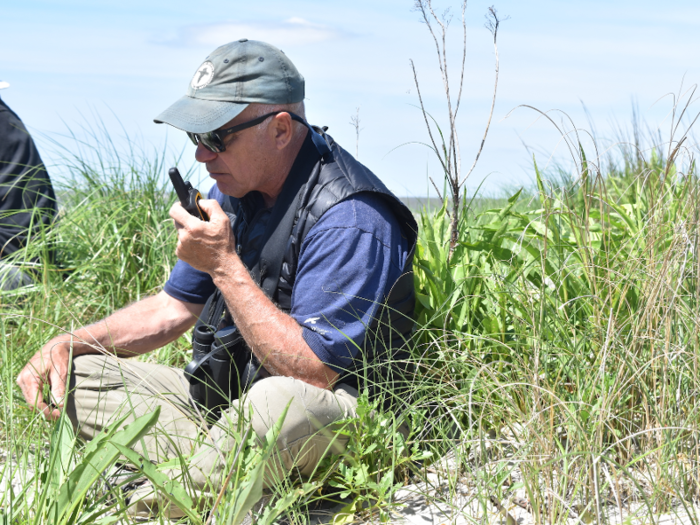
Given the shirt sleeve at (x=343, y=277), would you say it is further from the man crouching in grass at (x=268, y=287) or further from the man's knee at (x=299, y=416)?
the man's knee at (x=299, y=416)

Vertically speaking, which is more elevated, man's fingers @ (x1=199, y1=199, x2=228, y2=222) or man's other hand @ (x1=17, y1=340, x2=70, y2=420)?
man's fingers @ (x1=199, y1=199, x2=228, y2=222)

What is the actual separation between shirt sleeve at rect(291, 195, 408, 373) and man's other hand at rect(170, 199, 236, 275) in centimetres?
28

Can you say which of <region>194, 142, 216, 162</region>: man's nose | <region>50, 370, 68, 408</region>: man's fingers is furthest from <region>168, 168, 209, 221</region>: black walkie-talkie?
<region>50, 370, 68, 408</region>: man's fingers

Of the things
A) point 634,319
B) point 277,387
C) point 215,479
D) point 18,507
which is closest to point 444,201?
point 634,319

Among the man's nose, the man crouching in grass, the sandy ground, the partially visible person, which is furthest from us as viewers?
the partially visible person

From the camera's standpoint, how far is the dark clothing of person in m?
4.40

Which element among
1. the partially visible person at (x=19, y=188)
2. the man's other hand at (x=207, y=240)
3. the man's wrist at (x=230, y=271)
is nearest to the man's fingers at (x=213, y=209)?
the man's other hand at (x=207, y=240)

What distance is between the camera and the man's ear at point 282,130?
262 cm

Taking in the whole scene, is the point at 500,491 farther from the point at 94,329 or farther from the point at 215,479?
the point at 94,329

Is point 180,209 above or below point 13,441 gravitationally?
above

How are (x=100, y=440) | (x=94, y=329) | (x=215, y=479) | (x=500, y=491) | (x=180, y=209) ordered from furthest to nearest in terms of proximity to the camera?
(x=94, y=329) < (x=180, y=209) < (x=215, y=479) < (x=500, y=491) < (x=100, y=440)

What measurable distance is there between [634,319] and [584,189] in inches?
18.8

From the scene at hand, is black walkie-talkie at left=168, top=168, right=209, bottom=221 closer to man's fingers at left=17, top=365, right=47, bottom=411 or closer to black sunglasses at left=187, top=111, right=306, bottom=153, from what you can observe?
black sunglasses at left=187, top=111, right=306, bottom=153

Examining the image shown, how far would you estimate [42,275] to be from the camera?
166 inches
